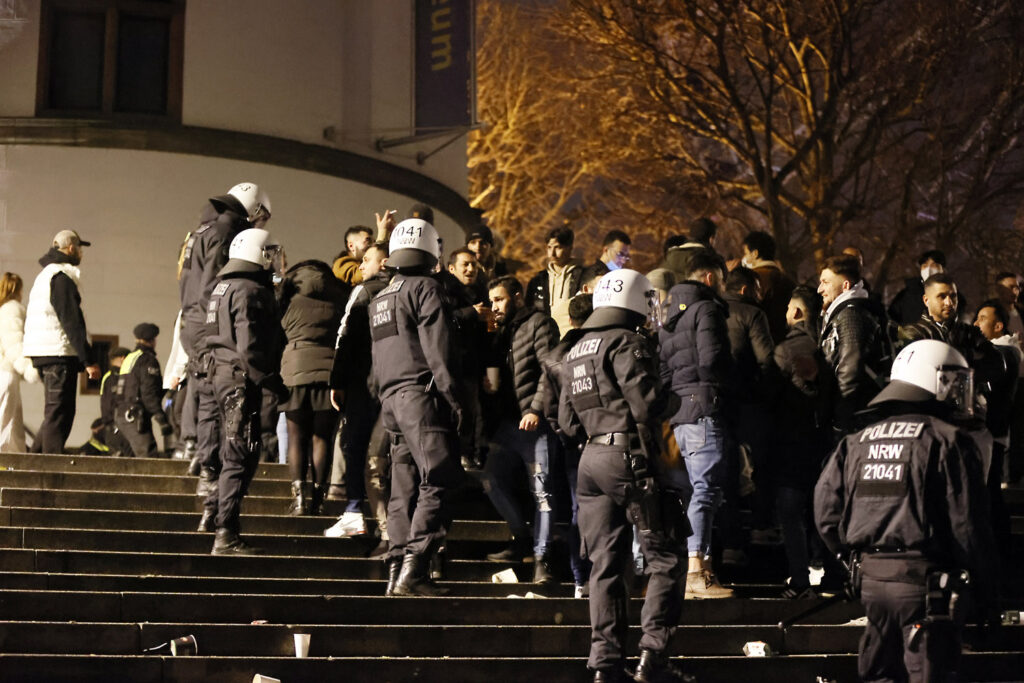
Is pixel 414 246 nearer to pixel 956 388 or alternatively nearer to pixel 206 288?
pixel 206 288

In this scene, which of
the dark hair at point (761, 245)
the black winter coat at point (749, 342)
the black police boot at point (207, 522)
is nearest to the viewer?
the black police boot at point (207, 522)

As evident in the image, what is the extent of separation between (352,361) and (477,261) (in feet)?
5.30

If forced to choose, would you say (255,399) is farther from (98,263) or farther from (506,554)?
(98,263)

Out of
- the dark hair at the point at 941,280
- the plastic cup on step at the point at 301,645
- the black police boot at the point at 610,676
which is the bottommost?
the black police boot at the point at 610,676

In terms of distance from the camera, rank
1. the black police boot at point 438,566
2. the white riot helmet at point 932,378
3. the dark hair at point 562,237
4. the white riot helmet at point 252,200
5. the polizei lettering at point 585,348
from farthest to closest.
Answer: the dark hair at point 562,237, the white riot helmet at point 252,200, the black police boot at point 438,566, the polizei lettering at point 585,348, the white riot helmet at point 932,378

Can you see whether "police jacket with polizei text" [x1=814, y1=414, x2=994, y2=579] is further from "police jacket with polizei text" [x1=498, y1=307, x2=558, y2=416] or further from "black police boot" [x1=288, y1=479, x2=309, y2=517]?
"black police boot" [x1=288, y1=479, x2=309, y2=517]

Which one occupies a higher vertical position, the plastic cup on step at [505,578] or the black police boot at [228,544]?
the black police boot at [228,544]

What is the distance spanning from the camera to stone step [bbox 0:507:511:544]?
11172 millimetres

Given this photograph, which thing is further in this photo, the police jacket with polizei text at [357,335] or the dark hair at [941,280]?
the dark hair at [941,280]

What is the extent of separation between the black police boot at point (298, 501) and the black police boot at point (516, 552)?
151 cm

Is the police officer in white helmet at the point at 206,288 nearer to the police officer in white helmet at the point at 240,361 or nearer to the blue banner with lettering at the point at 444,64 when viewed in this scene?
the police officer in white helmet at the point at 240,361

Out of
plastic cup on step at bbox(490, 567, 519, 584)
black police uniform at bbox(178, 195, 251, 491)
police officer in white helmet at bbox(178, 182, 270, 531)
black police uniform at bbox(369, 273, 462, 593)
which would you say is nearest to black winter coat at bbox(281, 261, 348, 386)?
police officer in white helmet at bbox(178, 182, 270, 531)

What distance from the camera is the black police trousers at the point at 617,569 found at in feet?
28.9

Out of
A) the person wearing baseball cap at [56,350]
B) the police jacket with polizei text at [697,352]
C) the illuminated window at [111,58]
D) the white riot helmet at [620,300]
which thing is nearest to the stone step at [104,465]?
the person wearing baseball cap at [56,350]
